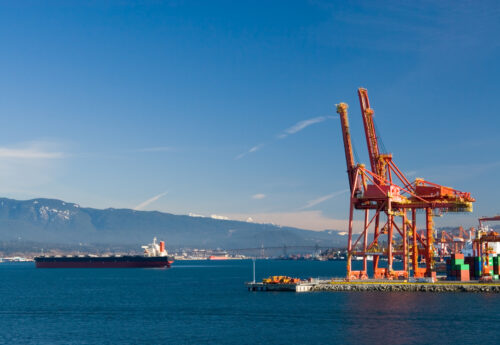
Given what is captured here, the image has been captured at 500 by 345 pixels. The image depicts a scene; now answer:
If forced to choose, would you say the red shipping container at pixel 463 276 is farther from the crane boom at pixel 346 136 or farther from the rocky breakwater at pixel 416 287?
the crane boom at pixel 346 136

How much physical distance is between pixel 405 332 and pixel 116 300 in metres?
46.0

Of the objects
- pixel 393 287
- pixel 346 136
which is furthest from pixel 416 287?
pixel 346 136

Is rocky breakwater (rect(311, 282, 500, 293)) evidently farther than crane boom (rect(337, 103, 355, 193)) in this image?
No

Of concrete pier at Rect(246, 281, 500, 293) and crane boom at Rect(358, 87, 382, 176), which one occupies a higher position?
crane boom at Rect(358, 87, 382, 176)

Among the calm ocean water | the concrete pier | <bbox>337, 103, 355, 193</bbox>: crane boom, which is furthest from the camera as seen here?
<bbox>337, 103, 355, 193</bbox>: crane boom

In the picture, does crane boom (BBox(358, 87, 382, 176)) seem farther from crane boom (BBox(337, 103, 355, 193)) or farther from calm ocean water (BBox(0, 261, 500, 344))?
calm ocean water (BBox(0, 261, 500, 344))

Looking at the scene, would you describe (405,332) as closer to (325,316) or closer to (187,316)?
(325,316)

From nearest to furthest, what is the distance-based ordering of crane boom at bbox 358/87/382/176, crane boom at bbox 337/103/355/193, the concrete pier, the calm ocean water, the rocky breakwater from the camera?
the calm ocean water → the rocky breakwater → the concrete pier → crane boom at bbox 337/103/355/193 → crane boom at bbox 358/87/382/176

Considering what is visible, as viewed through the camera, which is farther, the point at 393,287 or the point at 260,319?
the point at 393,287

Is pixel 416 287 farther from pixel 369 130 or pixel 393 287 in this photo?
pixel 369 130

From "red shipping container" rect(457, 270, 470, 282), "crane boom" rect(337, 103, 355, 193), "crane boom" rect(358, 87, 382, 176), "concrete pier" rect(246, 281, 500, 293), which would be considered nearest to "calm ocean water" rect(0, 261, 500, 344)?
"concrete pier" rect(246, 281, 500, 293)

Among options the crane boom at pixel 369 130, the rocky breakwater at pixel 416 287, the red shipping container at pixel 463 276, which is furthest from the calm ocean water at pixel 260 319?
the crane boom at pixel 369 130

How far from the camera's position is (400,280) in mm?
97250

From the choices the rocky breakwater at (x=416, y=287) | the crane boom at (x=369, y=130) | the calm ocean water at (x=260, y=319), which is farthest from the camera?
the crane boom at (x=369, y=130)
